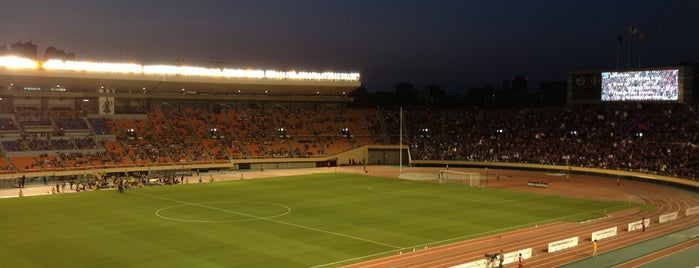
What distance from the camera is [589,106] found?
83000mm

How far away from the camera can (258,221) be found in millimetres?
39219

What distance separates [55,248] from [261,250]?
10.2m

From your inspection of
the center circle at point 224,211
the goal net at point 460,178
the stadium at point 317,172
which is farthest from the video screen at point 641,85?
the center circle at point 224,211

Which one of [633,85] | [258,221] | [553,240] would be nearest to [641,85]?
[633,85]

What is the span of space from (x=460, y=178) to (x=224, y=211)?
30.4m

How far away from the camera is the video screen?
→ 66500mm

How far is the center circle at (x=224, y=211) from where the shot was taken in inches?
1586

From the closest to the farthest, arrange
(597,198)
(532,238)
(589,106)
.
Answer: (532,238), (597,198), (589,106)

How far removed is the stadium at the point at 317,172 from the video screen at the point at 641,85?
Result: 235 millimetres

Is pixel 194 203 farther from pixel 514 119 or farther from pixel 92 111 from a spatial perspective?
pixel 514 119

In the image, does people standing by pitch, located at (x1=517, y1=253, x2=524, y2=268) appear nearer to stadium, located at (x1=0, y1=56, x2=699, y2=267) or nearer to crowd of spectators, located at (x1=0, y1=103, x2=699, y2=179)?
stadium, located at (x1=0, y1=56, x2=699, y2=267)

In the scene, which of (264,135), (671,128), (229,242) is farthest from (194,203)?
(671,128)

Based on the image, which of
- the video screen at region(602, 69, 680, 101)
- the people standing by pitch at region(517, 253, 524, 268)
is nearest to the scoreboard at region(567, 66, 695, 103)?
the video screen at region(602, 69, 680, 101)

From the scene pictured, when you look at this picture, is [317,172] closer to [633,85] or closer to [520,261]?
[633,85]
